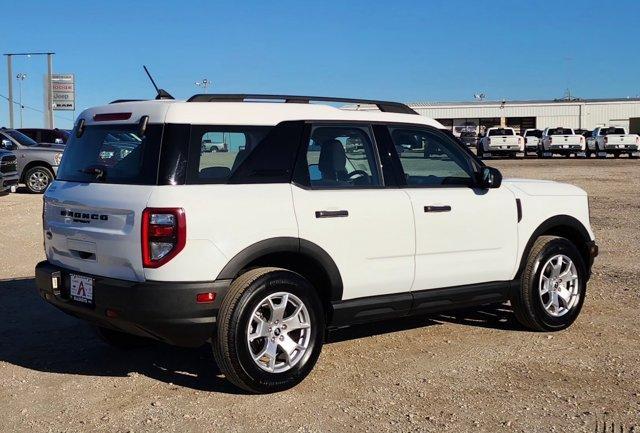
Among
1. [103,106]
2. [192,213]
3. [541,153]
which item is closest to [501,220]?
[192,213]

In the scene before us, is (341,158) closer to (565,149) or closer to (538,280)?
(538,280)

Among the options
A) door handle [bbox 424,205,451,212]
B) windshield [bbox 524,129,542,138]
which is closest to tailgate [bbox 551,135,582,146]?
windshield [bbox 524,129,542,138]

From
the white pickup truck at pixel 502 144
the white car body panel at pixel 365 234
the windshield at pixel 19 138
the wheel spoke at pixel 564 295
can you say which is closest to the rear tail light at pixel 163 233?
the white car body panel at pixel 365 234

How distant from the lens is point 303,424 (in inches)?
170

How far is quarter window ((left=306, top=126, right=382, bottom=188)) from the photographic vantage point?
513 centimetres

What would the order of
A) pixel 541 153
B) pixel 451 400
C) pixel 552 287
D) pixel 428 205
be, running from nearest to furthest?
pixel 451 400 → pixel 428 205 → pixel 552 287 → pixel 541 153

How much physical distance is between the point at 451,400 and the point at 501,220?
178 centimetres

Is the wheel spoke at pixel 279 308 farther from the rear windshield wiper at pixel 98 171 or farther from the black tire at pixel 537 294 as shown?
the black tire at pixel 537 294

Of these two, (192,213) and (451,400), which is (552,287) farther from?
(192,213)

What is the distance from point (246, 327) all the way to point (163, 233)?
0.80m

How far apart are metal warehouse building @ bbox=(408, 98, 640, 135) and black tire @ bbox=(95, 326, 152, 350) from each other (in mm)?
69205

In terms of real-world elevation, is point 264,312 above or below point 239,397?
above

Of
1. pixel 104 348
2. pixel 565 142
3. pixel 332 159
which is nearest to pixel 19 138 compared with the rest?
pixel 104 348

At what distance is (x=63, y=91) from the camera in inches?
2554
